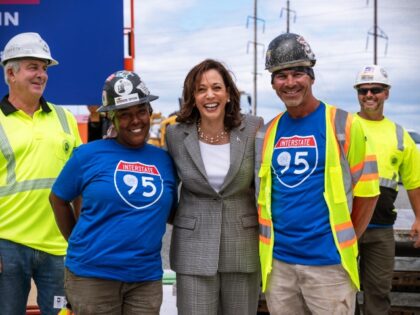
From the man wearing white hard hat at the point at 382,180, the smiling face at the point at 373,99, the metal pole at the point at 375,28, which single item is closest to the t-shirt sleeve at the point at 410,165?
the man wearing white hard hat at the point at 382,180

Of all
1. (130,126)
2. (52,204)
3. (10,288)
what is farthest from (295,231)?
(10,288)

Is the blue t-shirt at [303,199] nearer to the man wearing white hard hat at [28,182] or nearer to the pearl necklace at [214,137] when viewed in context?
the pearl necklace at [214,137]

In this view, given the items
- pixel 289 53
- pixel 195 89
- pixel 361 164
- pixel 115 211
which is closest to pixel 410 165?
pixel 361 164

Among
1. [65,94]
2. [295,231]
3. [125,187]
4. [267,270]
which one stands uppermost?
[65,94]

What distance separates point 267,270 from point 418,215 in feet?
6.37

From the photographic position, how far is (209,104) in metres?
3.42

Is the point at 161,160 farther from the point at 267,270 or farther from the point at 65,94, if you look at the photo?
the point at 65,94

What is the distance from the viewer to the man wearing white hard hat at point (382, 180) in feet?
15.2

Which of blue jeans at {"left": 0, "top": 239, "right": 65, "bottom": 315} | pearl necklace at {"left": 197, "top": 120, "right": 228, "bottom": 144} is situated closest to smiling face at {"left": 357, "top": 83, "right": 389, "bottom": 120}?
pearl necklace at {"left": 197, "top": 120, "right": 228, "bottom": 144}

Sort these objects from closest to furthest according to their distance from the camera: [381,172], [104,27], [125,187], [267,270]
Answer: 1. [125,187]
2. [267,270]
3. [381,172]
4. [104,27]

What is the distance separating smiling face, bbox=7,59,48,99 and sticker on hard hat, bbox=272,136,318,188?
141cm

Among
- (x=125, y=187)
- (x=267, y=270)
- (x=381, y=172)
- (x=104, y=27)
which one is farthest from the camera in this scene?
(x=104, y=27)

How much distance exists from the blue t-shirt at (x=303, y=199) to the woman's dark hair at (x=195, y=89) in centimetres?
41

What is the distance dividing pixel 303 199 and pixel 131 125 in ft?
3.15
